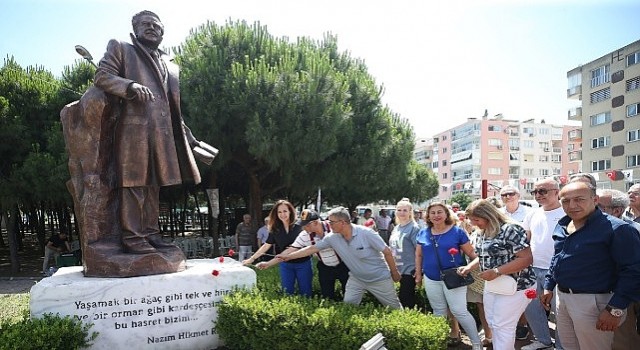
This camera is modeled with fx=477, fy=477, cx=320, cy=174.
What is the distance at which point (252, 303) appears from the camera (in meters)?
4.58

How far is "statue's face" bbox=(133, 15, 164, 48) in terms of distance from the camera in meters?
5.25

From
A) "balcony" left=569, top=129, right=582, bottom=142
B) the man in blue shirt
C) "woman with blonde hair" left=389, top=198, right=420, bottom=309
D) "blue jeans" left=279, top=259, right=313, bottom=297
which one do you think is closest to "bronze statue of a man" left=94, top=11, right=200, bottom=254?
"blue jeans" left=279, top=259, right=313, bottom=297

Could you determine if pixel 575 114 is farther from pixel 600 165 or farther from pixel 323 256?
pixel 323 256

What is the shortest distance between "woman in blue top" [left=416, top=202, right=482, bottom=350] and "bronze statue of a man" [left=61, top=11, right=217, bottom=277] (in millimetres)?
2669

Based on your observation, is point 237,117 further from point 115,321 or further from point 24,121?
point 115,321

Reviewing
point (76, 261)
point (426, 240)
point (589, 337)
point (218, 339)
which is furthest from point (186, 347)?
point (76, 261)

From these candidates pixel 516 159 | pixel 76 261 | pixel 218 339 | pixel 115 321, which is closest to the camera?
pixel 115 321

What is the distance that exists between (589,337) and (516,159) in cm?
6499

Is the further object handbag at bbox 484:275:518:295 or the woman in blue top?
the woman in blue top

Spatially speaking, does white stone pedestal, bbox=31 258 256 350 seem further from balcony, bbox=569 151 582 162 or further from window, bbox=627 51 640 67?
balcony, bbox=569 151 582 162

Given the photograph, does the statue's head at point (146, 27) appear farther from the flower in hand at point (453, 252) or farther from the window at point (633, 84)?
the window at point (633, 84)

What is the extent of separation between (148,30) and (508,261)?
4373 millimetres

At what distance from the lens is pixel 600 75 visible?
36.3m

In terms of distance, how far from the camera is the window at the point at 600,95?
117 ft
